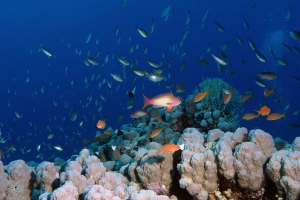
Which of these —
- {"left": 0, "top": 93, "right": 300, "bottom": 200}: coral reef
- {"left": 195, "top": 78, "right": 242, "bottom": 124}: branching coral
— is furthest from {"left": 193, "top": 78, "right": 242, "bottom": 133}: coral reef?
{"left": 0, "top": 93, "right": 300, "bottom": 200}: coral reef

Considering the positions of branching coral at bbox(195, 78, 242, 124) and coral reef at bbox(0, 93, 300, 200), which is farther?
branching coral at bbox(195, 78, 242, 124)

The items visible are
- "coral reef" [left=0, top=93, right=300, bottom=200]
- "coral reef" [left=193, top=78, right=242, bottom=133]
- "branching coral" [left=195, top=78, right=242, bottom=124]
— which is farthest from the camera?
"branching coral" [left=195, top=78, right=242, bottom=124]

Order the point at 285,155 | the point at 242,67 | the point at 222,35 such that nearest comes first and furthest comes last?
the point at 285,155 → the point at 242,67 → the point at 222,35

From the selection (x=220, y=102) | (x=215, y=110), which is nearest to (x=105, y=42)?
(x=220, y=102)

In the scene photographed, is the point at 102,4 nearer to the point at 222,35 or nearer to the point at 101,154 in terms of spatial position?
the point at 222,35

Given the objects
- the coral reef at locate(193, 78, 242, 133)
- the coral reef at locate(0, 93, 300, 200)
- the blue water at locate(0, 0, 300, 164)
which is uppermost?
the blue water at locate(0, 0, 300, 164)

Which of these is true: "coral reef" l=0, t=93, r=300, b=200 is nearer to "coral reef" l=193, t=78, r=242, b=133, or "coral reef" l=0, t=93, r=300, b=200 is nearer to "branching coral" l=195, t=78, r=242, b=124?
"coral reef" l=193, t=78, r=242, b=133

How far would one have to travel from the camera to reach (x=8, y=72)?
322 ft

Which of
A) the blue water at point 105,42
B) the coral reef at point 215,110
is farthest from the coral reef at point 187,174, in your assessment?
the blue water at point 105,42

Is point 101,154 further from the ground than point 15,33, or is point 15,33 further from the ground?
point 15,33

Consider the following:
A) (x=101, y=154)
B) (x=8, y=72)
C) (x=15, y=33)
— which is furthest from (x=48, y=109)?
(x=101, y=154)

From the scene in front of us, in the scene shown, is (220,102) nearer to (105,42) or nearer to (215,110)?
(215,110)

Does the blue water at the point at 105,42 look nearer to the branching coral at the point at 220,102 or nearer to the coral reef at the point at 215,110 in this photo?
the branching coral at the point at 220,102

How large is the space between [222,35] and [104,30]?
49.5m
